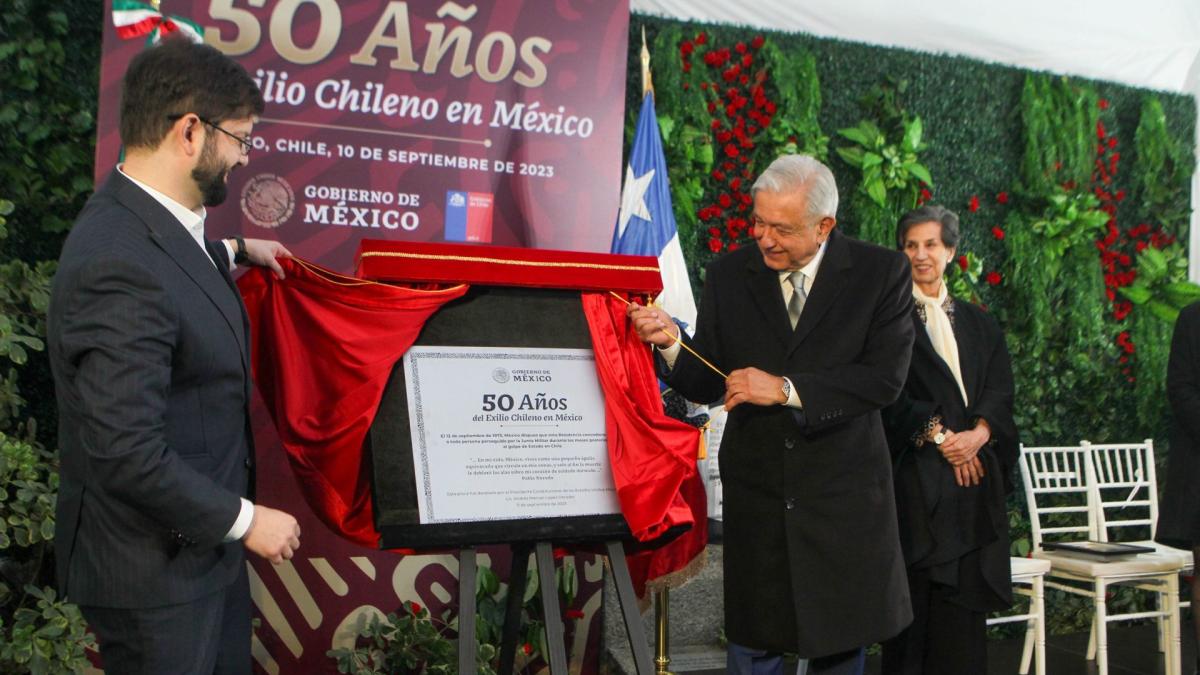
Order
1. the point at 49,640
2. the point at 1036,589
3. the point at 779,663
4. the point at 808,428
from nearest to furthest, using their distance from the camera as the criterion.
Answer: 1. the point at 808,428
2. the point at 779,663
3. the point at 49,640
4. the point at 1036,589

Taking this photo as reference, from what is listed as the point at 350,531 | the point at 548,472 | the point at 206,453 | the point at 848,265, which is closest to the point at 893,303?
the point at 848,265

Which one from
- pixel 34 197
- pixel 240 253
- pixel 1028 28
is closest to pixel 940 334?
pixel 240 253

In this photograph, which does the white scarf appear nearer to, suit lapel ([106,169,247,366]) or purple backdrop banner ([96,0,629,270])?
purple backdrop banner ([96,0,629,270])

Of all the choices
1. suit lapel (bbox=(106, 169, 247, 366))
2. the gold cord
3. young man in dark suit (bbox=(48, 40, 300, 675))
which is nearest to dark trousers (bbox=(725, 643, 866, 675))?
the gold cord

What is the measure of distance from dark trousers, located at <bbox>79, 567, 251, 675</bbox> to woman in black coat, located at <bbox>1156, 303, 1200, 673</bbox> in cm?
333

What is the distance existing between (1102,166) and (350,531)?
170 inches

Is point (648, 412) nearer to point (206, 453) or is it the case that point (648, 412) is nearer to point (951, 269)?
point (206, 453)

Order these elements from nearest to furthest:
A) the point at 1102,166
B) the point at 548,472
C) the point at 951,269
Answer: the point at 548,472
the point at 951,269
the point at 1102,166

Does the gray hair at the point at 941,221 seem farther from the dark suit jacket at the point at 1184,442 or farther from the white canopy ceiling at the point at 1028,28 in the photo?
the white canopy ceiling at the point at 1028,28

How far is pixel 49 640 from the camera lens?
2568 millimetres

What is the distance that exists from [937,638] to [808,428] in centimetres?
126

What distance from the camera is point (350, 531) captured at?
2.24 meters

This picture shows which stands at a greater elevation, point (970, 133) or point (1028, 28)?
point (1028, 28)

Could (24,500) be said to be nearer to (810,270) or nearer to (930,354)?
(810,270)
